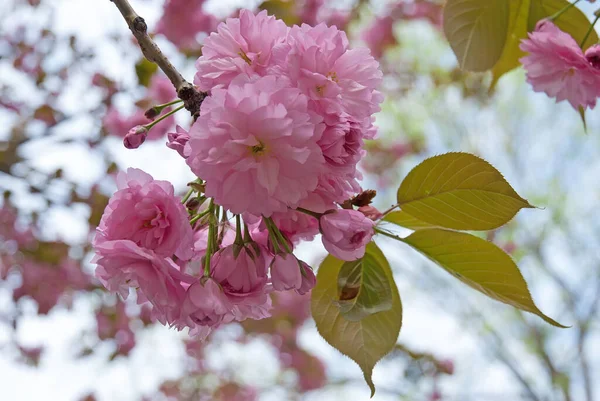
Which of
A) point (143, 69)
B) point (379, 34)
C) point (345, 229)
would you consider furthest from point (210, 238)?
point (379, 34)

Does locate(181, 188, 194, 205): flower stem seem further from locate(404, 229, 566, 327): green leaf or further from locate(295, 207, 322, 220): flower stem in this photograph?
locate(404, 229, 566, 327): green leaf

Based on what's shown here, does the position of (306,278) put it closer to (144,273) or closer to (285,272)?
(285,272)

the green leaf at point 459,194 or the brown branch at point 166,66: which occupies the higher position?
the brown branch at point 166,66

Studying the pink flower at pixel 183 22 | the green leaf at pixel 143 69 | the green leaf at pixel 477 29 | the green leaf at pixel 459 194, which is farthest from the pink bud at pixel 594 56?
the pink flower at pixel 183 22

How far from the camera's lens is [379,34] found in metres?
3.52

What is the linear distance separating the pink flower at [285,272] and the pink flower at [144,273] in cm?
8

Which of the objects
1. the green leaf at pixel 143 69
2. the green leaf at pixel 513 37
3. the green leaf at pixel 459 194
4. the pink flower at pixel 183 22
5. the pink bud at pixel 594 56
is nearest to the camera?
the green leaf at pixel 459 194

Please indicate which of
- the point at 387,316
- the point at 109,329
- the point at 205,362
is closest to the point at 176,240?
the point at 387,316

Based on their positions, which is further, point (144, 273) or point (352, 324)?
point (352, 324)

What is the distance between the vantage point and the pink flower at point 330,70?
44cm

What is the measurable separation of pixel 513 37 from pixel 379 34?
282 centimetres

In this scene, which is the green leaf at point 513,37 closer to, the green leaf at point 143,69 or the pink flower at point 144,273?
the pink flower at point 144,273

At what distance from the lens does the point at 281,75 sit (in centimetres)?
44

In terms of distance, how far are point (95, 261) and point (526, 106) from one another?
6.19m
